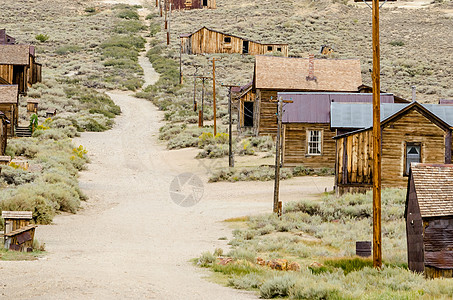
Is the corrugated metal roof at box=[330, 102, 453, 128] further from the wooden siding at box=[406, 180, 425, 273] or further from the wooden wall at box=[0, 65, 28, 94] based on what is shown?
the wooden wall at box=[0, 65, 28, 94]

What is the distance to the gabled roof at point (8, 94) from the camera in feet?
124

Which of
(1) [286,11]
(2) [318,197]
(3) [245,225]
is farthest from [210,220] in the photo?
(1) [286,11]

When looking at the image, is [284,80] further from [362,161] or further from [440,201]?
[440,201]

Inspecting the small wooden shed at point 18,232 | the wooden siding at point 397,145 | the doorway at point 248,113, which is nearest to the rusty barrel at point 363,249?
the small wooden shed at point 18,232

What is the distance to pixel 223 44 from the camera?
243 ft

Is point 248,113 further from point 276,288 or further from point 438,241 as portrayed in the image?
point 276,288

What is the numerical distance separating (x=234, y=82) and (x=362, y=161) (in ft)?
118

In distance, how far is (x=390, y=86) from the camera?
6147 cm

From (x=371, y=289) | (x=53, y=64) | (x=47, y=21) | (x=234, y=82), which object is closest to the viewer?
(x=371, y=289)

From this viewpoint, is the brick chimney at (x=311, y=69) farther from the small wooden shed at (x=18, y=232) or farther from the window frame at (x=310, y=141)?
the small wooden shed at (x=18, y=232)

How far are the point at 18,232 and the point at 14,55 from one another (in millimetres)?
37432

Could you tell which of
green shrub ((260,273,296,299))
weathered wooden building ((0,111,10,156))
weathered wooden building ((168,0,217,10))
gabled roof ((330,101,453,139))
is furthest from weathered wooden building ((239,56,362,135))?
weathered wooden building ((168,0,217,10))

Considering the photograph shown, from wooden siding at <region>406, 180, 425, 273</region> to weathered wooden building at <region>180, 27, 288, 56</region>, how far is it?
6061 cm

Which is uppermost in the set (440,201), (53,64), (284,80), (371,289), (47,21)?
(47,21)
